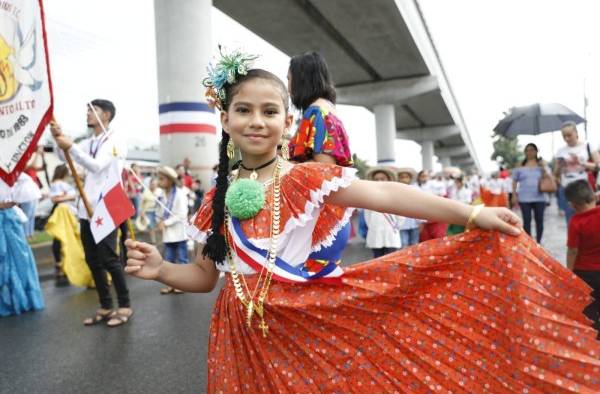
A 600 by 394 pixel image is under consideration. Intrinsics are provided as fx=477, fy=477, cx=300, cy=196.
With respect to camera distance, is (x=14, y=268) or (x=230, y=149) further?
(x=14, y=268)

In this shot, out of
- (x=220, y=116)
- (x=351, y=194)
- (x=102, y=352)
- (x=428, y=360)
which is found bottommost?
(x=102, y=352)

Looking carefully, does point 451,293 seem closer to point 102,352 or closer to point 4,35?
point 4,35

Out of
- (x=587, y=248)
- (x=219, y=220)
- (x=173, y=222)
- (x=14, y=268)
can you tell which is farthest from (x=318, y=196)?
(x=173, y=222)

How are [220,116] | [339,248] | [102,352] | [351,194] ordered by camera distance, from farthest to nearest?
[102,352] < [339,248] < [220,116] < [351,194]

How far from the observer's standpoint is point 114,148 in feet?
13.6

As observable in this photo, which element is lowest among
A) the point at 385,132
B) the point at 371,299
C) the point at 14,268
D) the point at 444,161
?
the point at 14,268

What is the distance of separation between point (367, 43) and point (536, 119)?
1192 cm

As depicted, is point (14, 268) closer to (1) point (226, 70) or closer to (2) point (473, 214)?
(1) point (226, 70)

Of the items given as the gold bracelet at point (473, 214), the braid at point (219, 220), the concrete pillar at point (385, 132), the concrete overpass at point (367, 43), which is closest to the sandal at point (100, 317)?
the braid at point (219, 220)

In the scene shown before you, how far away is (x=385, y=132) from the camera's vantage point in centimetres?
2697

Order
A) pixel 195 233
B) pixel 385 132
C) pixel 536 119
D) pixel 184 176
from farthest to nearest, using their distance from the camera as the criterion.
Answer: pixel 385 132 < pixel 184 176 < pixel 536 119 < pixel 195 233

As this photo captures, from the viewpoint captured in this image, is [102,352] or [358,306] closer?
[358,306]

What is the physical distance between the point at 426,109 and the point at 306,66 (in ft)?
112

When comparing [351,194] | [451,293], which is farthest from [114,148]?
[451,293]
